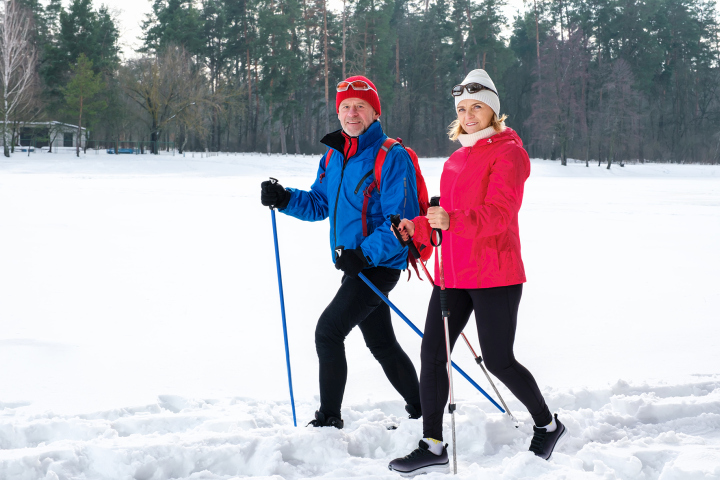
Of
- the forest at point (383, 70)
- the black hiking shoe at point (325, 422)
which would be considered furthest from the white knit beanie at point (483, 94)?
the forest at point (383, 70)

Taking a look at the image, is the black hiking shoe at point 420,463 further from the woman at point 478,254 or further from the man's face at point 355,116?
the man's face at point 355,116

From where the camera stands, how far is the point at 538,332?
16.5 feet

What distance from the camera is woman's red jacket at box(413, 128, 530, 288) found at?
239cm

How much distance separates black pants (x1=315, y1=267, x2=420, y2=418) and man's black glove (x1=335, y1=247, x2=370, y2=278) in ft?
0.35

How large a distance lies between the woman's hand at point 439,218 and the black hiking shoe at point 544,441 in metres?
1.05

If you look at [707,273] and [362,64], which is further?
[362,64]

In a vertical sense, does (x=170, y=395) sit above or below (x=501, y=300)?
below

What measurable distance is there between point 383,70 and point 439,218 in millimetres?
45880

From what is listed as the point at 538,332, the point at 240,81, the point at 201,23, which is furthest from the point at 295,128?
the point at 538,332

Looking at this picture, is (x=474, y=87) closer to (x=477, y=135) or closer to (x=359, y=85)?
(x=477, y=135)

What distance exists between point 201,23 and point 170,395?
46941 mm

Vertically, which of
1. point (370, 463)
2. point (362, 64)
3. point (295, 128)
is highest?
point (362, 64)

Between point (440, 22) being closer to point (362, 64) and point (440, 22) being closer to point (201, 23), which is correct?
point (362, 64)

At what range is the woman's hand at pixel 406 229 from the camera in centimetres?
251
